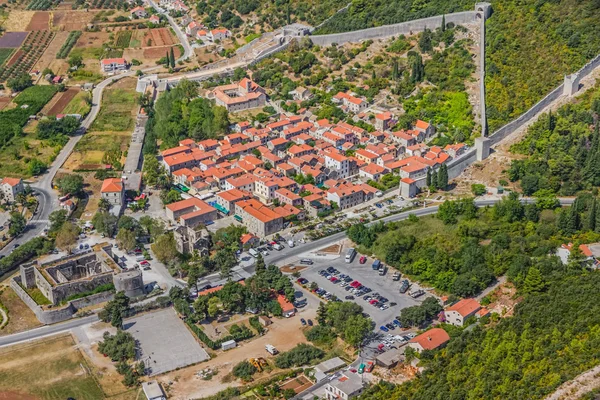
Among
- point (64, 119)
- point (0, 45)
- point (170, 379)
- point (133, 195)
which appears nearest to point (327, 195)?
point (133, 195)

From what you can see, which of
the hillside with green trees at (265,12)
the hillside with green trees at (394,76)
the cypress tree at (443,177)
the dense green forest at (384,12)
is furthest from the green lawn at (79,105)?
the cypress tree at (443,177)

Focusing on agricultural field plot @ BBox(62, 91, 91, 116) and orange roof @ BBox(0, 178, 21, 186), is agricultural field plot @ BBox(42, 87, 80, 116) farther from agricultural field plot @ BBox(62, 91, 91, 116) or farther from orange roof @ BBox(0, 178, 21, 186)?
orange roof @ BBox(0, 178, 21, 186)

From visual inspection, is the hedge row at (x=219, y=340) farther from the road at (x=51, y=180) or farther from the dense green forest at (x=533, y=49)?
the dense green forest at (x=533, y=49)

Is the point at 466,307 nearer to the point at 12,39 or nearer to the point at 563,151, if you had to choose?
the point at 563,151

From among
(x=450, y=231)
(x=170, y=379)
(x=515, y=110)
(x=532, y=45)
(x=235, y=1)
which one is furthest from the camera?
(x=235, y=1)

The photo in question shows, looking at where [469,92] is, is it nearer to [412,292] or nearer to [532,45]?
[532,45]
